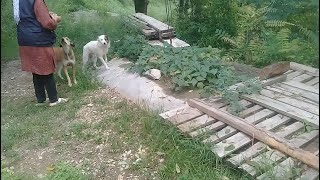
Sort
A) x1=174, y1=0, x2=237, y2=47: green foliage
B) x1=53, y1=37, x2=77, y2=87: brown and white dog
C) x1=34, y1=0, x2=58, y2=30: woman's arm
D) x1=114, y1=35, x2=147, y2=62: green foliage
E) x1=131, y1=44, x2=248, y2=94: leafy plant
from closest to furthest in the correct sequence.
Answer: x1=34, y1=0, x2=58, y2=30: woman's arm, x1=131, y1=44, x2=248, y2=94: leafy plant, x1=53, y1=37, x2=77, y2=87: brown and white dog, x1=114, y1=35, x2=147, y2=62: green foliage, x1=174, y1=0, x2=237, y2=47: green foliage

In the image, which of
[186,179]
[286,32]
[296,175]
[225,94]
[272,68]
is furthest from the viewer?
[286,32]

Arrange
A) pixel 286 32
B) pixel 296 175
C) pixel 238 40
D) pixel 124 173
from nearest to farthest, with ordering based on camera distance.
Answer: pixel 296 175 → pixel 124 173 → pixel 286 32 → pixel 238 40

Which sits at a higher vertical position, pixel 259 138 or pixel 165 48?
pixel 165 48

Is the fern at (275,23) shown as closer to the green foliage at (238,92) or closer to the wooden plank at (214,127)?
the green foliage at (238,92)

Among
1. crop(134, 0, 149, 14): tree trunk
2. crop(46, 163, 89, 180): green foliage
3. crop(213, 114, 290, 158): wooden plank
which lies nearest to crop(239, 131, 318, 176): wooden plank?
crop(213, 114, 290, 158): wooden plank

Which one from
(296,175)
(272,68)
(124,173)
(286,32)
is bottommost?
(124,173)

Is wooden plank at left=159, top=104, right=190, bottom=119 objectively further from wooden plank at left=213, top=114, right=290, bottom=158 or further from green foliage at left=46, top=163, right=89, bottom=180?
green foliage at left=46, top=163, right=89, bottom=180

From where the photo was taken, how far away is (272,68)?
4.88 metres

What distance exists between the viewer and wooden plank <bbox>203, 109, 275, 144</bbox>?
387 cm

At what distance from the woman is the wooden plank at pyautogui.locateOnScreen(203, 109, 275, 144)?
99.8 inches

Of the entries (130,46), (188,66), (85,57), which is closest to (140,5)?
(130,46)

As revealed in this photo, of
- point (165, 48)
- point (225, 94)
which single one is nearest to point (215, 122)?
point (225, 94)

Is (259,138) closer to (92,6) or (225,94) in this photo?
(225,94)

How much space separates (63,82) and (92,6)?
18.4ft
